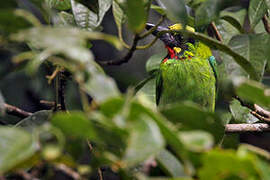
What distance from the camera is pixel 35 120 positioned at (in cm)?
136

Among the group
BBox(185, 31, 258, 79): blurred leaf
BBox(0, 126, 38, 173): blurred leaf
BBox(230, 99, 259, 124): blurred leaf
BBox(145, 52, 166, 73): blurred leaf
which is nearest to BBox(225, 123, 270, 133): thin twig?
BBox(230, 99, 259, 124): blurred leaf

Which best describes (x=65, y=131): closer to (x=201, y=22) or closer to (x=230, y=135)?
(x=201, y=22)

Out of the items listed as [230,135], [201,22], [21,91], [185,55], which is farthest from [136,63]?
[201,22]

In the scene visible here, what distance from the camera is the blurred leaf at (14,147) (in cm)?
68

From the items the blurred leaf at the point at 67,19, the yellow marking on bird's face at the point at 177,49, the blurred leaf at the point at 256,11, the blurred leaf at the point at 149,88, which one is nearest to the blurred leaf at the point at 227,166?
the blurred leaf at the point at 67,19

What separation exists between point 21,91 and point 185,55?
5.72 feet

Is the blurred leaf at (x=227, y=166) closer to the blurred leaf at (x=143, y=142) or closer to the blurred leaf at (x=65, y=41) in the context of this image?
the blurred leaf at (x=143, y=142)

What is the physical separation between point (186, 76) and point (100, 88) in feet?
6.11

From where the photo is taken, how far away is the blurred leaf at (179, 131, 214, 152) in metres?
0.67

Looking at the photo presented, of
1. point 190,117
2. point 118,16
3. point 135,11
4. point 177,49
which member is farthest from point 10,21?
point 177,49

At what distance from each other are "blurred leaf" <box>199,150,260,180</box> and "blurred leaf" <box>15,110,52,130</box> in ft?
2.44

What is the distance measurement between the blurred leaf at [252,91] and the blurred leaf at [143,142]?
0.66 ft

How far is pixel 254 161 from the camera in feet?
2.24

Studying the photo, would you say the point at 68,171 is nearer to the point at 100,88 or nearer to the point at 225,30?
the point at 100,88
